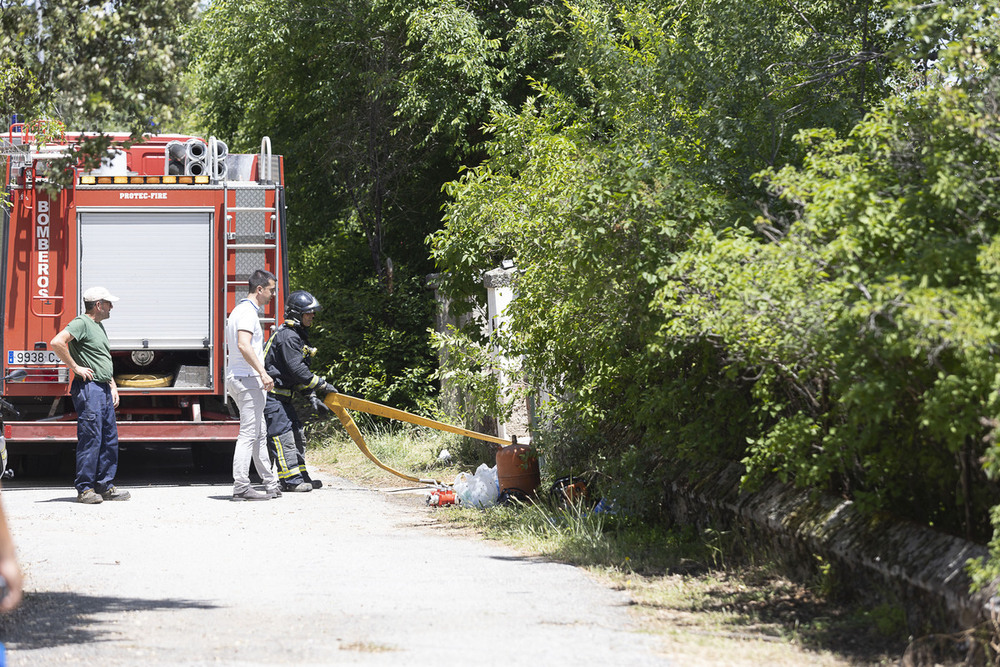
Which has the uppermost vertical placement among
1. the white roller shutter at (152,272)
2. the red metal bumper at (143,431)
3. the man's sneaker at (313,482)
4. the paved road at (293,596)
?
the white roller shutter at (152,272)

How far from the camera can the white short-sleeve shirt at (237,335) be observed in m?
10.8

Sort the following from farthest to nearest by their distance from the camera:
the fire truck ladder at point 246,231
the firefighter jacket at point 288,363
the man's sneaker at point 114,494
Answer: the fire truck ladder at point 246,231 < the firefighter jacket at point 288,363 < the man's sneaker at point 114,494

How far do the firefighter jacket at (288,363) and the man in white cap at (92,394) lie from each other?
1.55 metres

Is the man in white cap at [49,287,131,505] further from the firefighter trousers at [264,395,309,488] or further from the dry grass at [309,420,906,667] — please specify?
the dry grass at [309,420,906,667]

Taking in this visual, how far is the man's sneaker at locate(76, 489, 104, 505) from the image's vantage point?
1040cm

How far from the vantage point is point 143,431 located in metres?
11.7

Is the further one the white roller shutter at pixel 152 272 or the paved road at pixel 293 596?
the white roller shutter at pixel 152 272

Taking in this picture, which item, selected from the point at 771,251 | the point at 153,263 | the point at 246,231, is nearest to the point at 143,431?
the point at 153,263

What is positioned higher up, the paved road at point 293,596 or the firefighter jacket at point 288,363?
the firefighter jacket at point 288,363

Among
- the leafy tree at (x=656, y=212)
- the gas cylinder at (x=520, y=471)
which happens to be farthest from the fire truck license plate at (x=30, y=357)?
the gas cylinder at (x=520, y=471)

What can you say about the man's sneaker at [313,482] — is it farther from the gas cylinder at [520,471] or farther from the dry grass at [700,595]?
the gas cylinder at [520,471]

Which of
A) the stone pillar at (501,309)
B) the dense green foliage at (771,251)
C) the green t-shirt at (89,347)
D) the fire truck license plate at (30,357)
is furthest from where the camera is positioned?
the stone pillar at (501,309)

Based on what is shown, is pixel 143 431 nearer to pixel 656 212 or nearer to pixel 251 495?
pixel 251 495

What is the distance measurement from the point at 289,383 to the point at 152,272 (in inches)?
82.0
